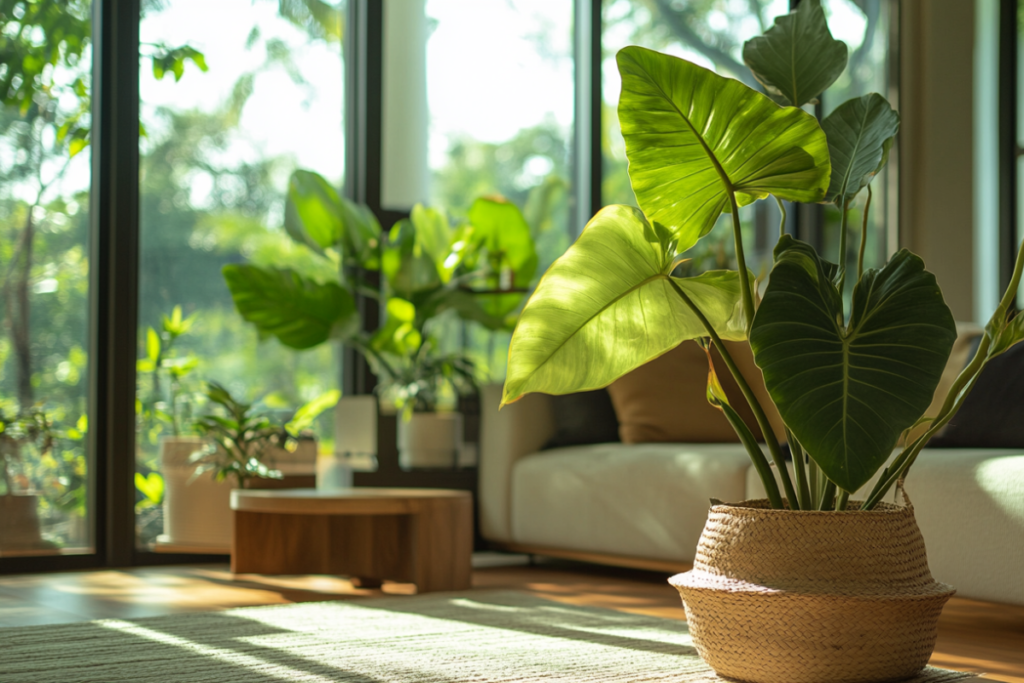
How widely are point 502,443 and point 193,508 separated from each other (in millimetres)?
1007

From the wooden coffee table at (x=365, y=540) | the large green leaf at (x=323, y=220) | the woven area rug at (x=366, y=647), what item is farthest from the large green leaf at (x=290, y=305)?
the woven area rug at (x=366, y=647)

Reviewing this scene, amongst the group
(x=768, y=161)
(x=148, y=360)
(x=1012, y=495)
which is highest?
(x=768, y=161)

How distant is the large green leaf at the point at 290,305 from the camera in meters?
3.45

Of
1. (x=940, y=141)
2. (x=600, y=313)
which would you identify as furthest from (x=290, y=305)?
(x=940, y=141)

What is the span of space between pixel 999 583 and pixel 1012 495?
19cm

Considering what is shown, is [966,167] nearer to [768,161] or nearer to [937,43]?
[937,43]

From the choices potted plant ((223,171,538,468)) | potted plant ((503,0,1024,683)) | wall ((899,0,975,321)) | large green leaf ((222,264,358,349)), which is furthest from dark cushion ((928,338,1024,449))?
wall ((899,0,975,321))

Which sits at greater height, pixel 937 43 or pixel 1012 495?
pixel 937 43

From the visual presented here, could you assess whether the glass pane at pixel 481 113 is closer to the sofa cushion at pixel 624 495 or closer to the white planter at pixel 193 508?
the sofa cushion at pixel 624 495

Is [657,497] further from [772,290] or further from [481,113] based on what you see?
[481,113]

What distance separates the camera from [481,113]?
14.8 feet

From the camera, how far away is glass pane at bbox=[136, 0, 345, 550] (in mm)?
3680

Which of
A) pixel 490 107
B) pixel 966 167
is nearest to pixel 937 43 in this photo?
pixel 966 167

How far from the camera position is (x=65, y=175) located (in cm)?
359
